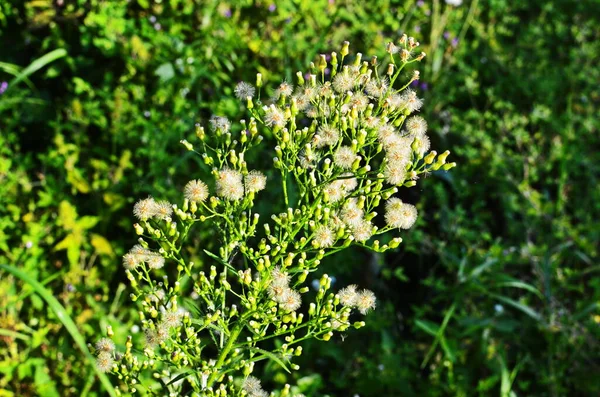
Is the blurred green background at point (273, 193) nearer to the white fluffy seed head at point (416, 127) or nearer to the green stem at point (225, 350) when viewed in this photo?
the green stem at point (225, 350)

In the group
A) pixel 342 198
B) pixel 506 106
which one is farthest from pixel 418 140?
pixel 506 106

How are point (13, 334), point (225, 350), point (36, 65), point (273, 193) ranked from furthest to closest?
point (273, 193) → point (36, 65) → point (13, 334) → point (225, 350)

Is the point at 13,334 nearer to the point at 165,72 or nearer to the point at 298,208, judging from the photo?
the point at 165,72

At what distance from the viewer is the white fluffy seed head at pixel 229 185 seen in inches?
58.3

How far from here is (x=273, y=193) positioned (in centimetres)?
300

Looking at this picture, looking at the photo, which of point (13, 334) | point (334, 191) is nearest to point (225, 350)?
point (334, 191)

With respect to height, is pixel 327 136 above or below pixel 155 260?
above

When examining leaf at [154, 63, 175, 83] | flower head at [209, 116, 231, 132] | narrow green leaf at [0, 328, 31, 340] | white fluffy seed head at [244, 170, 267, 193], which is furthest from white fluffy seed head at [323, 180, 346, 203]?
leaf at [154, 63, 175, 83]

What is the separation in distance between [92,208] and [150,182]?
11.2 inches

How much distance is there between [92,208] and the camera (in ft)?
9.93

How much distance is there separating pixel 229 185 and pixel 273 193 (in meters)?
1.52

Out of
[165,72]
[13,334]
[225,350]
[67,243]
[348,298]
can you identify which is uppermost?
[165,72]

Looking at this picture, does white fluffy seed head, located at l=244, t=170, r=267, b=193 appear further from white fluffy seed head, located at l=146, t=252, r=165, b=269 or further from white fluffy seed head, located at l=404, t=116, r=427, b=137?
white fluffy seed head, located at l=404, t=116, r=427, b=137

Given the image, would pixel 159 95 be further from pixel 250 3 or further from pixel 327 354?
pixel 327 354
